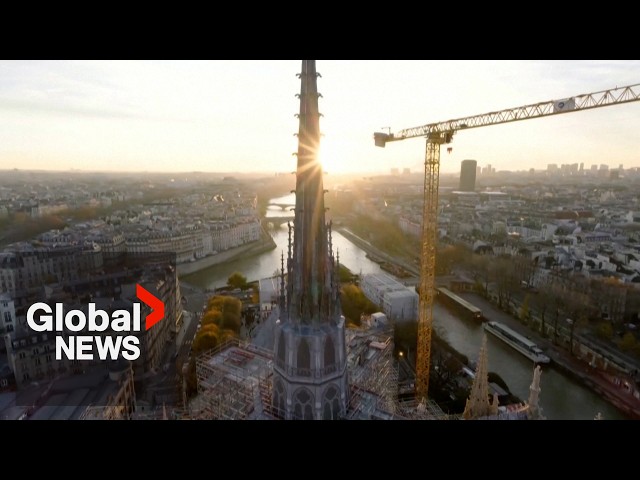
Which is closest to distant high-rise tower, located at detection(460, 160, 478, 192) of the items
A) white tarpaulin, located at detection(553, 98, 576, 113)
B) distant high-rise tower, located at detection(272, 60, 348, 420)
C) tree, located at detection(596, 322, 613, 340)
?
tree, located at detection(596, 322, 613, 340)

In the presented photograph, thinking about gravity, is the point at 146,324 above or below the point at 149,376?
above

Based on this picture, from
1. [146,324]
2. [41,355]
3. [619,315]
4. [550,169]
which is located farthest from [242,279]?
[550,169]

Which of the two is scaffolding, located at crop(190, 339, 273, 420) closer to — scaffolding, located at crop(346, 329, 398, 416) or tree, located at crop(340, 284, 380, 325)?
scaffolding, located at crop(346, 329, 398, 416)

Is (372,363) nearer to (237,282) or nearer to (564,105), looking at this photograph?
(564,105)

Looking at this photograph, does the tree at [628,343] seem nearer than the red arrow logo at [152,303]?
No

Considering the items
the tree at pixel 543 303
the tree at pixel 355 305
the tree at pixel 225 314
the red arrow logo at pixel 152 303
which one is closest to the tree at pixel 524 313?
the tree at pixel 543 303

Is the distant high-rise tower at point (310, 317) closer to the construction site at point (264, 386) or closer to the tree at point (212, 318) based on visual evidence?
the construction site at point (264, 386)
